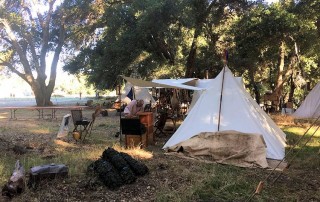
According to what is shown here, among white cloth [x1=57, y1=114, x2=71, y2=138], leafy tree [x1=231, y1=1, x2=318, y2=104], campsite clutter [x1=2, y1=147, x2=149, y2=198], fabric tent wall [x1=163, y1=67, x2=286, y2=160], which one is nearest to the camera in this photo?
campsite clutter [x1=2, y1=147, x2=149, y2=198]

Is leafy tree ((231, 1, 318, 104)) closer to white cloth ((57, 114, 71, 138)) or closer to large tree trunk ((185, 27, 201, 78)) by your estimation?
large tree trunk ((185, 27, 201, 78))

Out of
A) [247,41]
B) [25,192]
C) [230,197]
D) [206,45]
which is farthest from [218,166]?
[206,45]

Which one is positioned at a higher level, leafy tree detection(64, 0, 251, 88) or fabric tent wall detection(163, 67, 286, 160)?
leafy tree detection(64, 0, 251, 88)

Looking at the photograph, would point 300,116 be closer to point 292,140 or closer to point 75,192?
point 292,140

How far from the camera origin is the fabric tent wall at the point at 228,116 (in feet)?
25.4

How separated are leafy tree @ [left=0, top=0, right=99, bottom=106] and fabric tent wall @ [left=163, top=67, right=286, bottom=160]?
16.7 metres

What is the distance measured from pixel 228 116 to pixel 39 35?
22799 mm

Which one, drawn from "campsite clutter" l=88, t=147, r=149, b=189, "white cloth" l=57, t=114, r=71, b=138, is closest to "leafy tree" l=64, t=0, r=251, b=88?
"white cloth" l=57, t=114, r=71, b=138

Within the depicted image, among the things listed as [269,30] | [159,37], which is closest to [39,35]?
[159,37]

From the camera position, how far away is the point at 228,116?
7.89m

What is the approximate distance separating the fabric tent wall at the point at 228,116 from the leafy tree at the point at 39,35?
16700mm

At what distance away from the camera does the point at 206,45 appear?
19.0 m

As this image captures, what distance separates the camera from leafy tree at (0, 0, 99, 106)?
23.9 m

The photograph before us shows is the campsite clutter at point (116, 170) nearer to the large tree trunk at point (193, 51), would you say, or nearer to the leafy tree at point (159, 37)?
the leafy tree at point (159, 37)
